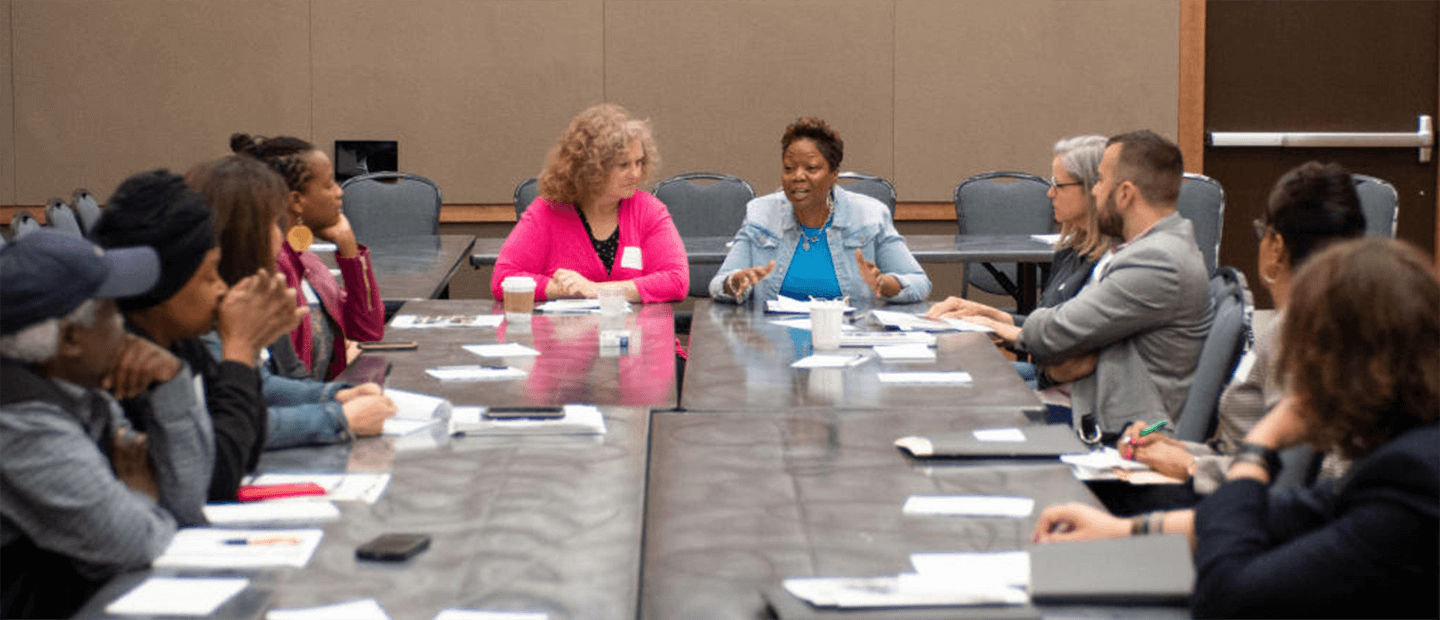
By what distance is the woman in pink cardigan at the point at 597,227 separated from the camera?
4.63 meters

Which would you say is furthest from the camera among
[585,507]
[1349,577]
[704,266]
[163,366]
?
[704,266]

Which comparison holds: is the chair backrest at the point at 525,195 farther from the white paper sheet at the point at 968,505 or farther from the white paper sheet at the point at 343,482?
the white paper sheet at the point at 968,505

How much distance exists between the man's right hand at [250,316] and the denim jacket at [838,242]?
2441 millimetres

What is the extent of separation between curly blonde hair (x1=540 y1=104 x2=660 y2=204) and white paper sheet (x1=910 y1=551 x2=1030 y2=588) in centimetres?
284

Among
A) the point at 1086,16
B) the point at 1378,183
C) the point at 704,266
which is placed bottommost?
the point at 704,266

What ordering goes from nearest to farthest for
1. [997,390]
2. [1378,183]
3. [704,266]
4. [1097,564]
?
[1097,564] < [997,390] < [1378,183] < [704,266]

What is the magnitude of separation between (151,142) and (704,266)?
372cm

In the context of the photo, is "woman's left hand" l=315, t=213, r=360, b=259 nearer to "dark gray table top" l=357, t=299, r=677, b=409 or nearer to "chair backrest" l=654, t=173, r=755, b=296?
"dark gray table top" l=357, t=299, r=677, b=409

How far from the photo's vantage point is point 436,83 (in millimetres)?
8445

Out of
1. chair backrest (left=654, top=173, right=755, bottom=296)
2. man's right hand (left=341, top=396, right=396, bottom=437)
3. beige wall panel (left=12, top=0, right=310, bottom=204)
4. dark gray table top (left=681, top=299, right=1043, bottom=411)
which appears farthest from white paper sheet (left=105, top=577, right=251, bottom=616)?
beige wall panel (left=12, top=0, right=310, bottom=204)

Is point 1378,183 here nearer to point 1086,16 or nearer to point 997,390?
point 1086,16

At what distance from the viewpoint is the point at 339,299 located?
394 centimetres

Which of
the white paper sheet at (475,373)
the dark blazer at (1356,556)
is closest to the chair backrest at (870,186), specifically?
the white paper sheet at (475,373)

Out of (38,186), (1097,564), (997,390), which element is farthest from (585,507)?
(38,186)
